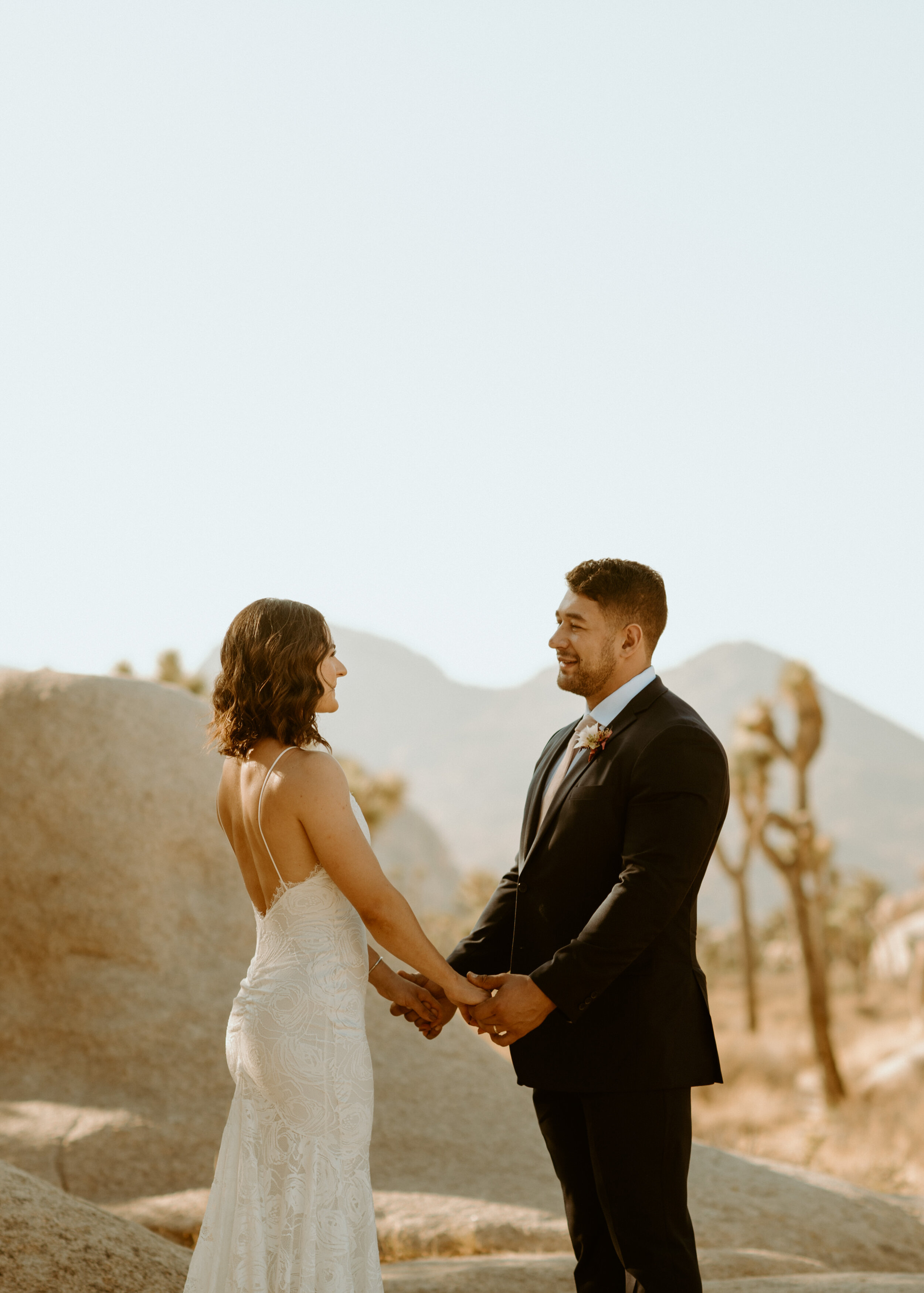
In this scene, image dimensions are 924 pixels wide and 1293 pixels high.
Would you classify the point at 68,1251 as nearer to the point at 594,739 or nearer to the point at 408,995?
the point at 408,995

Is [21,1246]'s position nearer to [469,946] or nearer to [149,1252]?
[149,1252]

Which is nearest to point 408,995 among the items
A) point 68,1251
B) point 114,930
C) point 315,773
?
point 315,773

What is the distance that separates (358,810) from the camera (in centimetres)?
347

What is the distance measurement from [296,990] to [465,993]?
570mm

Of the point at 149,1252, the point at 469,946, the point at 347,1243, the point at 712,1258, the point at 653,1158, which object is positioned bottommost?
the point at 712,1258

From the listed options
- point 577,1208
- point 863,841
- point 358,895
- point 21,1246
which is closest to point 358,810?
point 358,895

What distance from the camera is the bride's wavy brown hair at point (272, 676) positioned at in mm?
3314

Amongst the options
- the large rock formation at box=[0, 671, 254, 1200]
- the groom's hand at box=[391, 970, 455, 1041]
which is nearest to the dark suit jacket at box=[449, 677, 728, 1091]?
the groom's hand at box=[391, 970, 455, 1041]

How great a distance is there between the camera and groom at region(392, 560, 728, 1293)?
328 cm

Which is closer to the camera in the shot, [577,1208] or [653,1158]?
[653,1158]

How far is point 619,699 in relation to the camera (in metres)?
3.59

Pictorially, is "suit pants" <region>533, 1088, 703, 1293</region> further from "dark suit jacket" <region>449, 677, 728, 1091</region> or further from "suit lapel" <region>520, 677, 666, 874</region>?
"suit lapel" <region>520, 677, 666, 874</region>

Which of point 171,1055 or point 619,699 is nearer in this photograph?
point 619,699

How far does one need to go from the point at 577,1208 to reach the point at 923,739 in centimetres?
20830
